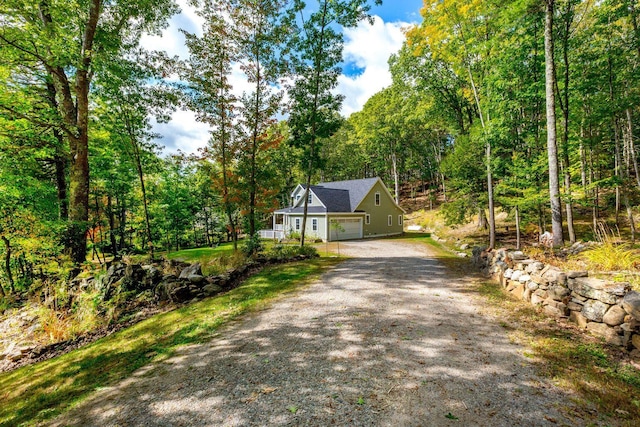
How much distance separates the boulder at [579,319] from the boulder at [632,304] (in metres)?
0.80

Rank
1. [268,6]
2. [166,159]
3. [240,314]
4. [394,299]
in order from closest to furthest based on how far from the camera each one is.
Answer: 1. [240,314]
2. [394,299]
3. [268,6]
4. [166,159]

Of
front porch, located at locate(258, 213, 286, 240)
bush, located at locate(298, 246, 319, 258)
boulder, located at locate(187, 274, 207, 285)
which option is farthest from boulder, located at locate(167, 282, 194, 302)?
front porch, located at locate(258, 213, 286, 240)

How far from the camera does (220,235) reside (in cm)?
3469

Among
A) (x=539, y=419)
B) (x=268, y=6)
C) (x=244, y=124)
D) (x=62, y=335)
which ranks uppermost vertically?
(x=268, y=6)

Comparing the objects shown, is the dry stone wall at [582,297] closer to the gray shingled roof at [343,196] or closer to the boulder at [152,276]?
the boulder at [152,276]

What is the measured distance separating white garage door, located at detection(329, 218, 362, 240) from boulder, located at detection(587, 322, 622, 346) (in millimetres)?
18298

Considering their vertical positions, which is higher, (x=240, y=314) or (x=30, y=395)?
(x=240, y=314)

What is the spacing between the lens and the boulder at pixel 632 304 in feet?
12.4

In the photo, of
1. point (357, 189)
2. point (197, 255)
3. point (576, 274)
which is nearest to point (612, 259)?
point (576, 274)

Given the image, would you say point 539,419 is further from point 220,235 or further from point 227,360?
point 220,235

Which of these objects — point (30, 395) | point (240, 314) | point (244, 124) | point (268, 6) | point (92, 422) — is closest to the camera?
point (92, 422)

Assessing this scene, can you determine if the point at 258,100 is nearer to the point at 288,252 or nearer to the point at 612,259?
the point at 288,252

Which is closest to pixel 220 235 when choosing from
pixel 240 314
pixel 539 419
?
pixel 240 314

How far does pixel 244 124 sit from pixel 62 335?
9839mm
